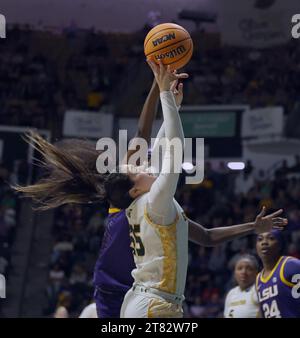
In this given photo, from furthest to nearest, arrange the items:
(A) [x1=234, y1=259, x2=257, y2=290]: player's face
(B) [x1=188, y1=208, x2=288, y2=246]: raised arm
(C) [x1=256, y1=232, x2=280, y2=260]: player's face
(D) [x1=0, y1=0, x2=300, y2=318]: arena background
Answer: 1. (D) [x1=0, y1=0, x2=300, y2=318]: arena background
2. (A) [x1=234, y1=259, x2=257, y2=290]: player's face
3. (C) [x1=256, y1=232, x2=280, y2=260]: player's face
4. (B) [x1=188, y1=208, x2=288, y2=246]: raised arm

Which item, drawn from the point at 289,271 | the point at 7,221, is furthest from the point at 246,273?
the point at 7,221

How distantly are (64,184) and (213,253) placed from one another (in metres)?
8.64

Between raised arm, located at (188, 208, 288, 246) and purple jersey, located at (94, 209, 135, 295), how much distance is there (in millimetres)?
401

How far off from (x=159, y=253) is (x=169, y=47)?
4.63 ft

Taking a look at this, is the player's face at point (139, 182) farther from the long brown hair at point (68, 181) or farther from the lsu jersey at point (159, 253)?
the long brown hair at point (68, 181)

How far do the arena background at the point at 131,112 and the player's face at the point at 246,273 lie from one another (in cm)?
455

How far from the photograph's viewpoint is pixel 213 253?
1331 centimetres

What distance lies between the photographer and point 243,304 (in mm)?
7184

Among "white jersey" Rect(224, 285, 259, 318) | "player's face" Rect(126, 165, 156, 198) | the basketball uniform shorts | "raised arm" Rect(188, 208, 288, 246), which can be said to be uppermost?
"player's face" Rect(126, 165, 156, 198)

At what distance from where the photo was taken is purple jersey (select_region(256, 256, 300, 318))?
621 centimetres

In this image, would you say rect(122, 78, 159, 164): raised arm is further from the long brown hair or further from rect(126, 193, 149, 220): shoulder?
rect(126, 193, 149, 220): shoulder

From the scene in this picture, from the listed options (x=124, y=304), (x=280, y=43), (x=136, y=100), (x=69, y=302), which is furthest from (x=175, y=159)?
(x=280, y=43)

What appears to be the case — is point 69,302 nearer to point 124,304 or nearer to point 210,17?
point 124,304

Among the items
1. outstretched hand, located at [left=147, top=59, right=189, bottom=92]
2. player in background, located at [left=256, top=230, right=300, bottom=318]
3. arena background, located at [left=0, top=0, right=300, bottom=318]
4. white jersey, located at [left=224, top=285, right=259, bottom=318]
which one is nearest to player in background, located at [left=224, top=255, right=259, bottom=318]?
white jersey, located at [left=224, top=285, right=259, bottom=318]
